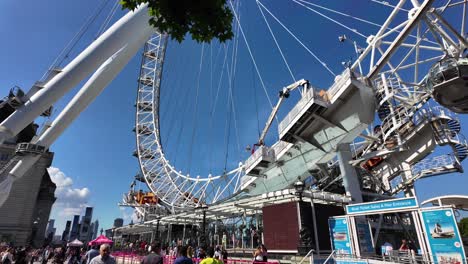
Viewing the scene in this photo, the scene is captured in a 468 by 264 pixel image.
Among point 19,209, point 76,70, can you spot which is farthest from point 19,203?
point 76,70

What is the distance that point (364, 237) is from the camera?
1263cm

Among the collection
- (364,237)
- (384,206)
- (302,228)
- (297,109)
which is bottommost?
(364,237)

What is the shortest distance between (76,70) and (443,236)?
16.0 metres

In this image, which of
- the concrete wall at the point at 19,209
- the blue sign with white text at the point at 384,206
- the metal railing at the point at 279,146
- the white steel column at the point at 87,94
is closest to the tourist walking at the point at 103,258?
the blue sign with white text at the point at 384,206

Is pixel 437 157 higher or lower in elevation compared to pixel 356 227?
higher

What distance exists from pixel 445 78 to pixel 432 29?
2671 mm

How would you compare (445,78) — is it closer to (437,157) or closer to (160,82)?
(437,157)

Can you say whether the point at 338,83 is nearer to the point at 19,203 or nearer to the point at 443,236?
the point at 443,236

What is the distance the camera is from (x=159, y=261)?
15.5 ft

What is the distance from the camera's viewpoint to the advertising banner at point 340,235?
12523mm

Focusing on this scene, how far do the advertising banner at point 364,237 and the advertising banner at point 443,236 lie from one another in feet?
9.74

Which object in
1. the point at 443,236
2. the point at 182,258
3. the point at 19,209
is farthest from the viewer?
the point at 19,209

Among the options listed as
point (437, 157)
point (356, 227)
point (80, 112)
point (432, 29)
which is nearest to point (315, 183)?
point (437, 157)

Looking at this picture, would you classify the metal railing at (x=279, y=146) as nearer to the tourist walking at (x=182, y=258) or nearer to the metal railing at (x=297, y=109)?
the metal railing at (x=297, y=109)
